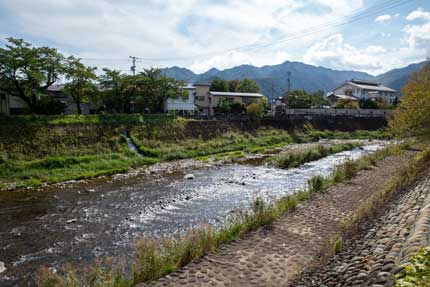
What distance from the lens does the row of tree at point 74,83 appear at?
28922mm

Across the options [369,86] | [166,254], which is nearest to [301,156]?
[166,254]

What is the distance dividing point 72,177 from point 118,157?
18.8 ft

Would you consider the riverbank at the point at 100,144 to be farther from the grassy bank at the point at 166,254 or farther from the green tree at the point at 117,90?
the grassy bank at the point at 166,254

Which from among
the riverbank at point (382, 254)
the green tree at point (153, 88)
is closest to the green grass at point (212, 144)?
the green tree at point (153, 88)

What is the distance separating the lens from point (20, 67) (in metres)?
28.8

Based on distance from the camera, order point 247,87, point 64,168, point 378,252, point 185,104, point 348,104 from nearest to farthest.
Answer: point 378,252
point 64,168
point 185,104
point 348,104
point 247,87

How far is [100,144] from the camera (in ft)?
93.1

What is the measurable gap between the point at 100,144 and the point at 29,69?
10.2 m

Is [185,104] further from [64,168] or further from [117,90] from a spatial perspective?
[64,168]

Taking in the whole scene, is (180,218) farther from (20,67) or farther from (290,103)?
(290,103)

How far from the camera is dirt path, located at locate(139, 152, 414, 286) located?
7.13 meters

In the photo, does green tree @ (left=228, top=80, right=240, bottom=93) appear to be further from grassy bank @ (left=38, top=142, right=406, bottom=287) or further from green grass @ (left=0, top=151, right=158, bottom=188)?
grassy bank @ (left=38, top=142, right=406, bottom=287)

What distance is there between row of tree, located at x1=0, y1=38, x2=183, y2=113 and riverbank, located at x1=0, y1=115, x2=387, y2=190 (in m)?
4.76

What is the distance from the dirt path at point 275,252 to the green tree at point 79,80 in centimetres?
2948
